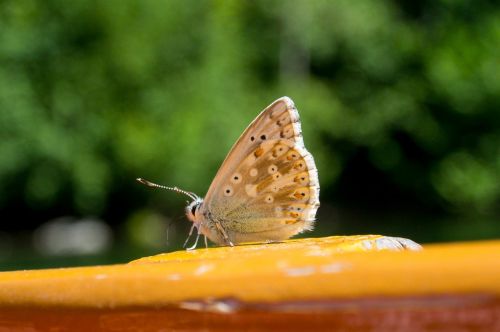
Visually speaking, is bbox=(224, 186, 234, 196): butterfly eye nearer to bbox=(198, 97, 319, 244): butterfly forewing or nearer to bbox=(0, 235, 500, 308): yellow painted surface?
bbox=(198, 97, 319, 244): butterfly forewing

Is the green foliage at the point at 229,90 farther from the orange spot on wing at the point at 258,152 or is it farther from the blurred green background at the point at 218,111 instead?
the orange spot on wing at the point at 258,152

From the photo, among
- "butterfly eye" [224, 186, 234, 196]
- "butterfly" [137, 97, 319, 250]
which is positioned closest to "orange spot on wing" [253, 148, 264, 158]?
"butterfly" [137, 97, 319, 250]

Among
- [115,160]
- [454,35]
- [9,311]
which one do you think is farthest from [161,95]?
[9,311]

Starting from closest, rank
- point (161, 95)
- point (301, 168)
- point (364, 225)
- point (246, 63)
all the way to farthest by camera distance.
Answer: point (301, 168) → point (161, 95) → point (364, 225) → point (246, 63)

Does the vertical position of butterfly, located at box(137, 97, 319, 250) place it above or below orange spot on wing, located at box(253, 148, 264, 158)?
below

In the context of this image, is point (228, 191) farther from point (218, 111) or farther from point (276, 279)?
point (218, 111)

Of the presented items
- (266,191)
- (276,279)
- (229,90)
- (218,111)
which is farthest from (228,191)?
(229,90)

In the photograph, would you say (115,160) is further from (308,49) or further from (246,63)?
(308,49)
